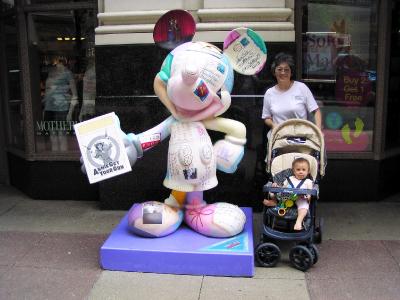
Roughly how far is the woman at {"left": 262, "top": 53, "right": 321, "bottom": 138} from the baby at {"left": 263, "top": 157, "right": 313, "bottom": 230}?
674 mm

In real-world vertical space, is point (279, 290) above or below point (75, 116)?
below

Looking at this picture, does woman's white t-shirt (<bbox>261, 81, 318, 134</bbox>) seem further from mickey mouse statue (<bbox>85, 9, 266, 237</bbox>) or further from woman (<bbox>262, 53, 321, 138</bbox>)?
mickey mouse statue (<bbox>85, 9, 266, 237</bbox>)

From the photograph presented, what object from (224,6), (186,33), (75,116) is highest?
(224,6)

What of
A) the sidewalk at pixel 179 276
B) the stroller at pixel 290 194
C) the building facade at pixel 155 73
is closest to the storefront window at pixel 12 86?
the building facade at pixel 155 73

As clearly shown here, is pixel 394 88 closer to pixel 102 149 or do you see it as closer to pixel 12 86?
pixel 102 149

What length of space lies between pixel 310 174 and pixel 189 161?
3.67ft

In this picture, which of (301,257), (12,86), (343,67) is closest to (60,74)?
(12,86)

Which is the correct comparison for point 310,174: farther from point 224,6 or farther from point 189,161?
point 224,6

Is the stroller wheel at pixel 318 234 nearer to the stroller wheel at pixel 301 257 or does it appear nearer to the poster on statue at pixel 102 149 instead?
the stroller wheel at pixel 301 257

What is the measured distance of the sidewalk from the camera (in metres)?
4.11

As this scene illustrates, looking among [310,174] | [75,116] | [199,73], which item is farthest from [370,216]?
[75,116]

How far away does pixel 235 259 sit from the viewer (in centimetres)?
430

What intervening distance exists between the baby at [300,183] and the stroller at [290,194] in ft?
0.16

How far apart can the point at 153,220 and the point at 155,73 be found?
190cm
